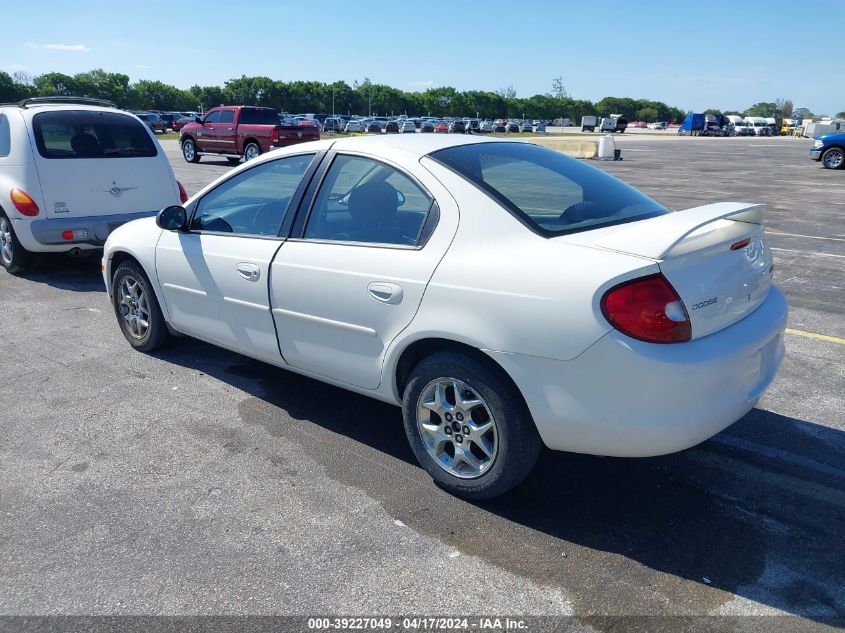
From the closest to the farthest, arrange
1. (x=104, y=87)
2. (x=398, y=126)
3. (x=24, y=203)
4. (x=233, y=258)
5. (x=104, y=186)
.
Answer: (x=233, y=258) → (x=24, y=203) → (x=104, y=186) → (x=398, y=126) → (x=104, y=87)

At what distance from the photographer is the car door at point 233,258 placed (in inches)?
161

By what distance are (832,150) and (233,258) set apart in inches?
1093

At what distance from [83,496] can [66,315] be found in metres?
3.56

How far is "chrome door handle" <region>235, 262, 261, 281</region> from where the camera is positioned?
13.3 feet

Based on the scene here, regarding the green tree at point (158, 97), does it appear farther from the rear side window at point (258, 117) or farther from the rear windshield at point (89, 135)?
the rear windshield at point (89, 135)

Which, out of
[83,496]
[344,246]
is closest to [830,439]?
[344,246]

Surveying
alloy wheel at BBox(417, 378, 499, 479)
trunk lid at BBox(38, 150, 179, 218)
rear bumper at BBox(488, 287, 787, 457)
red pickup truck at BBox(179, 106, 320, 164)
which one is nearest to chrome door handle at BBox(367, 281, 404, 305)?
alloy wheel at BBox(417, 378, 499, 479)

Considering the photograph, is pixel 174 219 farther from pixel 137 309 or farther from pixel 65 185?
pixel 65 185

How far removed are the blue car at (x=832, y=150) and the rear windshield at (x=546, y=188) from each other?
2615 centimetres

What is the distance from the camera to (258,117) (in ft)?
76.0

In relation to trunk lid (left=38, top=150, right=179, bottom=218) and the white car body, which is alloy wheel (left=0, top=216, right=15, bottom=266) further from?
trunk lid (left=38, top=150, right=179, bottom=218)

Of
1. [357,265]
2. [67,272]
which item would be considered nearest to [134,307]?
[357,265]

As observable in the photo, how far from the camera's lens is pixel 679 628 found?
98.0 inches

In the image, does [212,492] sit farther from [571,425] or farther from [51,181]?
[51,181]
